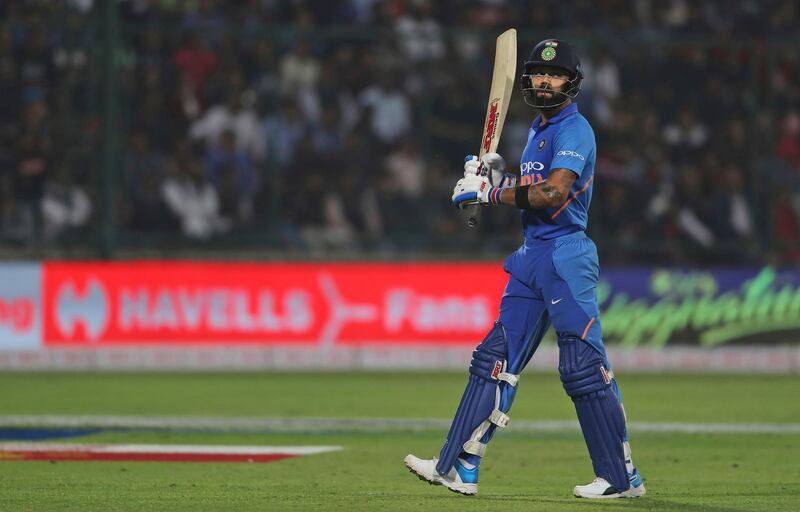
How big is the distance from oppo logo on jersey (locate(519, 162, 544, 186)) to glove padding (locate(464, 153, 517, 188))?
0.33ft

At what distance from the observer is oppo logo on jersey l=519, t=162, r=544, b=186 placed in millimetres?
6633

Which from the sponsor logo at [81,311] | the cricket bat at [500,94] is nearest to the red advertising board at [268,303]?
the sponsor logo at [81,311]

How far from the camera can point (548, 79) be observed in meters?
6.64

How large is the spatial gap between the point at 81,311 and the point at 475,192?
9135 mm

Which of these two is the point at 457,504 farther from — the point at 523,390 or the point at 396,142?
the point at 396,142

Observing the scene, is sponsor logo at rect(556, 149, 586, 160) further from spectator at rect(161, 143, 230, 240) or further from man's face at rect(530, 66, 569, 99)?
spectator at rect(161, 143, 230, 240)

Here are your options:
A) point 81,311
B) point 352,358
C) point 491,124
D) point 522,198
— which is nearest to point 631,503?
point 522,198

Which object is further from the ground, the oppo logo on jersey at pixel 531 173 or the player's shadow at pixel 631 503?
the oppo logo on jersey at pixel 531 173

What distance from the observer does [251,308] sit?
15000 millimetres

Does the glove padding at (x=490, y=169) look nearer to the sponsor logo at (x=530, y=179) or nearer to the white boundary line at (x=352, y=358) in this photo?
the sponsor logo at (x=530, y=179)

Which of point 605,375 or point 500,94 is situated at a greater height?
point 500,94

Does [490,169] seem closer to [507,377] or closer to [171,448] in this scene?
[507,377]

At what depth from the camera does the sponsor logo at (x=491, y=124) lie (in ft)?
22.5

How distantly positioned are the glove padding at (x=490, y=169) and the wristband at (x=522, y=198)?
0.69 feet
